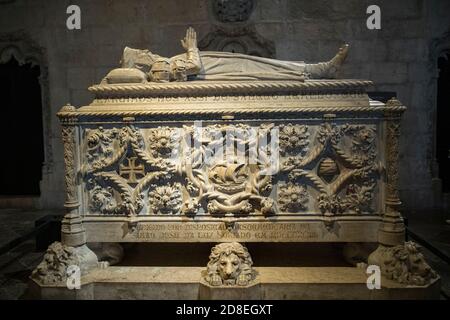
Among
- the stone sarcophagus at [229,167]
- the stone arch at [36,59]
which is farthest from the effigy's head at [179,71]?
the stone arch at [36,59]

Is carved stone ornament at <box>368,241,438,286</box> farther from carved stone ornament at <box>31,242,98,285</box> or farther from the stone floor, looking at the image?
carved stone ornament at <box>31,242,98,285</box>

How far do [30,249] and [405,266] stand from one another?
3.32 meters

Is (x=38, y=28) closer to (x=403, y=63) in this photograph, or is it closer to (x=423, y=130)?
(x=403, y=63)

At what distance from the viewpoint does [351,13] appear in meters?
5.03

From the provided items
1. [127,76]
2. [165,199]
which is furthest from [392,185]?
[127,76]

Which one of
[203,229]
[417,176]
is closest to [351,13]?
[417,176]

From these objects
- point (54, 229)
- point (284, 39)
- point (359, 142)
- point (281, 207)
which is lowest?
point (54, 229)

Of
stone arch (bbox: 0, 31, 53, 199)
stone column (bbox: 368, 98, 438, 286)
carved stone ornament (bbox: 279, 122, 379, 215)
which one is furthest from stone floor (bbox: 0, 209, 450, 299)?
stone arch (bbox: 0, 31, 53, 199)

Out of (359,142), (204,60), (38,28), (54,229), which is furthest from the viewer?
(38,28)

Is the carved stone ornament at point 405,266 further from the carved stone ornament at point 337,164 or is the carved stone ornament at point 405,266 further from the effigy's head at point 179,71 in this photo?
the effigy's head at point 179,71

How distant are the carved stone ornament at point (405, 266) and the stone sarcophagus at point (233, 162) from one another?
19 cm

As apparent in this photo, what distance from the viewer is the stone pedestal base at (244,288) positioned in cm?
251

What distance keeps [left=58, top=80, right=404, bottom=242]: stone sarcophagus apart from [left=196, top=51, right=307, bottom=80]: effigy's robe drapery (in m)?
0.20

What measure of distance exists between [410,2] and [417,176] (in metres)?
2.23
